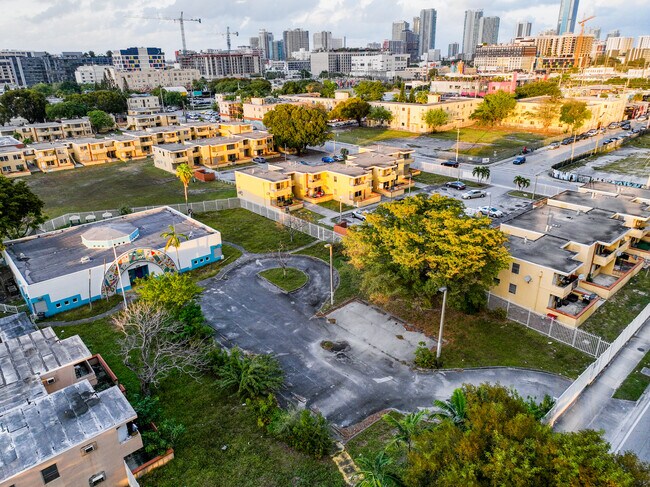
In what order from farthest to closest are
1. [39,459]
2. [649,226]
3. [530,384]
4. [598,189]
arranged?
[598,189], [649,226], [530,384], [39,459]

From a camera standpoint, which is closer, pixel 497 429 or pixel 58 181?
pixel 497 429

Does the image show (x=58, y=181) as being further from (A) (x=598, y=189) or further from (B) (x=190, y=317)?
(A) (x=598, y=189)

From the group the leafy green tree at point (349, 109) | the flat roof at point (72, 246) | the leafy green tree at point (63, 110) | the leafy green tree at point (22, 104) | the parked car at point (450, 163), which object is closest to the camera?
the flat roof at point (72, 246)

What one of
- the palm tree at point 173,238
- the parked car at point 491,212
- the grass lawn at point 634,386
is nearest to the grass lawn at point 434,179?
the parked car at point 491,212

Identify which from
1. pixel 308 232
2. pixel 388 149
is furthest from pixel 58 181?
pixel 388 149

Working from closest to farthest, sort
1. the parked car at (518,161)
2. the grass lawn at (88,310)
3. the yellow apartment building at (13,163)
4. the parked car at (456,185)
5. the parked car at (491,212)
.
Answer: the grass lawn at (88,310), the parked car at (491,212), the parked car at (456,185), the yellow apartment building at (13,163), the parked car at (518,161)

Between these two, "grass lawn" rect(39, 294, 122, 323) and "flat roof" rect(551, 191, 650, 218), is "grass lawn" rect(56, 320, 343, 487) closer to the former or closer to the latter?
"grass lawn" rect(39, 294, 122, 323)

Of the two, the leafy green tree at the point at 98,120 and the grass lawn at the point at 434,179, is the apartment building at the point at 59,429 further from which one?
the leafy green tree at the point at 98,120
